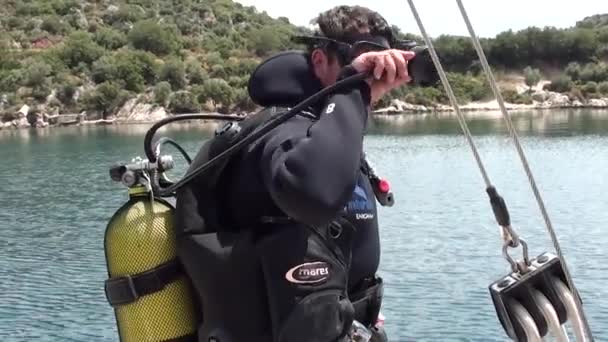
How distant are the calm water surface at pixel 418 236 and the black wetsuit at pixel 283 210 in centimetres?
34

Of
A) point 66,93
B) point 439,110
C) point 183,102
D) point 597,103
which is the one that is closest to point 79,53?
point 66,93

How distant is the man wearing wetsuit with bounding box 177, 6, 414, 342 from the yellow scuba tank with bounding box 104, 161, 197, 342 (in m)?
0.07

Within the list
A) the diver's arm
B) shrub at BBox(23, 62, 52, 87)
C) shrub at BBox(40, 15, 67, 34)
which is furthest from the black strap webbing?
shrub at BBox(40, 15, 67, 34)

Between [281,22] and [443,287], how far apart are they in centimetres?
10210

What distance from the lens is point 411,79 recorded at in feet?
7.91

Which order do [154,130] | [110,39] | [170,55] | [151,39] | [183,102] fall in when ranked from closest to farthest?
[154,130]
[183,102]
[170,55]
[151,39]
[110,39]

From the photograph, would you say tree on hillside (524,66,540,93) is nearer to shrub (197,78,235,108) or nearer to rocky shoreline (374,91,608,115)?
rocky shoreline (374,91,608,115)

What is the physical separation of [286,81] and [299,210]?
0.44 meters

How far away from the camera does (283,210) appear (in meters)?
2.23

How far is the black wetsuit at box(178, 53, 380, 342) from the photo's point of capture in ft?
7.21

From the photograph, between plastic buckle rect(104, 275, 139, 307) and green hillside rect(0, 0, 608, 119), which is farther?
green hillside rect(0, 0, 608, 119)

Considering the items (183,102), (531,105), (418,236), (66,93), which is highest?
(418,236)

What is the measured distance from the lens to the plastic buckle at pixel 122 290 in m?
2.43

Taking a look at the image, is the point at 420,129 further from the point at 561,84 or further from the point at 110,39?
the point at 110,39
